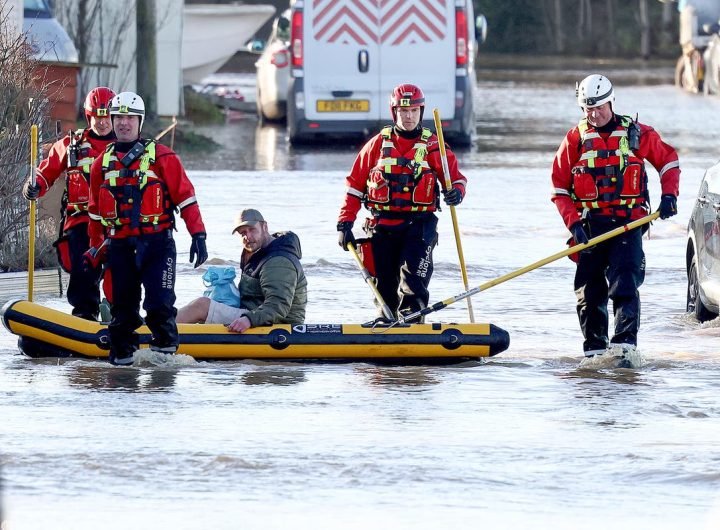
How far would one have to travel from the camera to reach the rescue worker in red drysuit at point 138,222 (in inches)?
376

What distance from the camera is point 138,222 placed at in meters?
9.57

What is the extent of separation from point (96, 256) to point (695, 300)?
391 cm

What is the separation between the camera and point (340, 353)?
9.80 metres

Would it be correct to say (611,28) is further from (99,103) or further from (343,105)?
(99,103)

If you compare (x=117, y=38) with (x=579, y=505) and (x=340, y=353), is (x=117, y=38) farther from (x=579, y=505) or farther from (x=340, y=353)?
(x=579, y=505)

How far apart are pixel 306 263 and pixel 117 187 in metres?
4.41

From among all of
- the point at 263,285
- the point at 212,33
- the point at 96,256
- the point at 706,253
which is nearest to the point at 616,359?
the point at 706,253

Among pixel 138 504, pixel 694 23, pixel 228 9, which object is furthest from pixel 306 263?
pixel 694 23

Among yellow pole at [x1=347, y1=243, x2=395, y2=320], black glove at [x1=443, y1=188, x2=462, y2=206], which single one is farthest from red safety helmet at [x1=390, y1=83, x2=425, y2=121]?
yellow pole at [x1=347, y1=243, x2=395, y2=320]

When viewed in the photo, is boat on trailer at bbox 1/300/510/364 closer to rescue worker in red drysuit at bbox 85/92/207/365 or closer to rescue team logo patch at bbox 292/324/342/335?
rescue team logo patch at bbox 292/324/342/335

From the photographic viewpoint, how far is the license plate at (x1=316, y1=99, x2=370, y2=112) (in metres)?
23.7

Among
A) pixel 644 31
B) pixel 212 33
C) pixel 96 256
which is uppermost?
pixel 644 31

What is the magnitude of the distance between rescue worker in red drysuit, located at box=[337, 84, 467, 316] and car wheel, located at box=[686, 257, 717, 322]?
75.1 inches

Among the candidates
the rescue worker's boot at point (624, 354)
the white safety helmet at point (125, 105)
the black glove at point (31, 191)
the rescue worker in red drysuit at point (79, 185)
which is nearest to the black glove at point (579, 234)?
the rescue worker's boot at point (624, 354)
